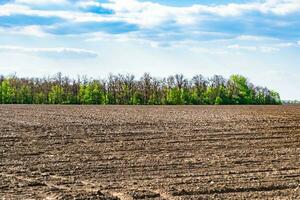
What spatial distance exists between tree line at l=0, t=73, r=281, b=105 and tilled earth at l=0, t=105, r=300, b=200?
8690cm

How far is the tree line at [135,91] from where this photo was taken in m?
112

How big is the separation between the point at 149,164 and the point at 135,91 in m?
101

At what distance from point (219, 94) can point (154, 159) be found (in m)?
101

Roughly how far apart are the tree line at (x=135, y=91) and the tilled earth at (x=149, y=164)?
8690 cm

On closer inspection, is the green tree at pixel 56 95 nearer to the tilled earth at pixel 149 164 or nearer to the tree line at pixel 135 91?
the tree line at pixel 135 91

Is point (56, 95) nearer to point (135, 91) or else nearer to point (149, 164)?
point (135, 91)

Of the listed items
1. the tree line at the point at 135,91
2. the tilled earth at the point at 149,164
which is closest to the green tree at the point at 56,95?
the tree line at the point at 135,91

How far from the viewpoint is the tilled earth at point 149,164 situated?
11.4 meters

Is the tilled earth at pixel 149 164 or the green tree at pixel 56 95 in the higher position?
the green tree at pixel 56 95

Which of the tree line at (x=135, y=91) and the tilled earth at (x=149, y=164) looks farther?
the tree line at (x=135, y=91)

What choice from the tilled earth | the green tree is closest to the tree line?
the green tree

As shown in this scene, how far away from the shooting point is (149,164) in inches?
595

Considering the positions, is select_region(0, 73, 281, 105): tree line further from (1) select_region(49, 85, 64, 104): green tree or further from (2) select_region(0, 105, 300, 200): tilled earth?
(2) select_region(0, 105, 300, 200): tilled earth

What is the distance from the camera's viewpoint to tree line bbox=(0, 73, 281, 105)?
112 m
